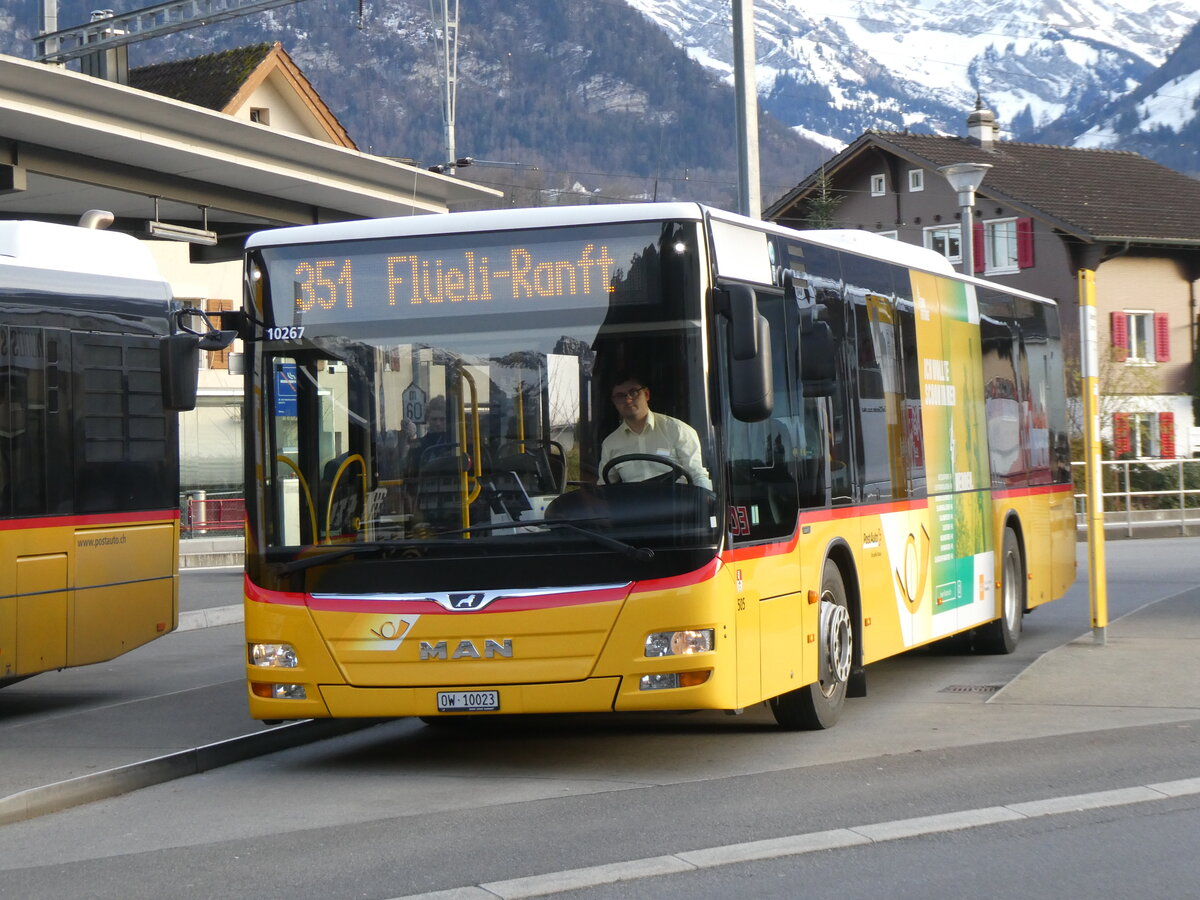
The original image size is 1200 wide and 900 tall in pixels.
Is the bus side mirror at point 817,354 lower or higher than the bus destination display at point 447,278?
lower

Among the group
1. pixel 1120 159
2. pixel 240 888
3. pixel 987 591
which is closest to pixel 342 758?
pixel 240 888

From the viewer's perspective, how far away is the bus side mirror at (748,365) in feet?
28.7

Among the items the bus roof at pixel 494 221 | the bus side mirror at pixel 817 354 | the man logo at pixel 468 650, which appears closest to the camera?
the man logo at pixel 468 650

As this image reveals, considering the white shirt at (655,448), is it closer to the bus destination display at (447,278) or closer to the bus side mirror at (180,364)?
the bus destination display at (447,278)

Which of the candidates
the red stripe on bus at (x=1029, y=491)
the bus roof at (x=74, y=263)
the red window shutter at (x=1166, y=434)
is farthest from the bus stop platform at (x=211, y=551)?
the red window shutter at (x=1166, y=434)

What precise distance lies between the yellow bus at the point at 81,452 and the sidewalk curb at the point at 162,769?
2096mm

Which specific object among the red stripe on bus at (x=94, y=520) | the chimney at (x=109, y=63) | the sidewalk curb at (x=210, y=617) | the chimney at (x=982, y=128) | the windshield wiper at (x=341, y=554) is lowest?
Answer: the sidewalk curb at (x=210, y=617)

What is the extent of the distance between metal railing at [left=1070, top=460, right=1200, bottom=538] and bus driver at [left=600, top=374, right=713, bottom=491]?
24613 millimetres

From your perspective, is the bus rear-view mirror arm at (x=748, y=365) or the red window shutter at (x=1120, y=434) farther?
the red window shutter at (x=1120, y=434)

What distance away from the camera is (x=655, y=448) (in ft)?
29.1

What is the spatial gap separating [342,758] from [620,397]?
2.84m

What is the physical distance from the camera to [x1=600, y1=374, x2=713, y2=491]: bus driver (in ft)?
29.0

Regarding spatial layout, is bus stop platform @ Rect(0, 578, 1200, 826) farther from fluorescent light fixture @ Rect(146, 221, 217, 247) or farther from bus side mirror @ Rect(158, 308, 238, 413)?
fluorescent light fixture @ Rect(146, 221, 217, 247)

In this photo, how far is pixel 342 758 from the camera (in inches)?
404
